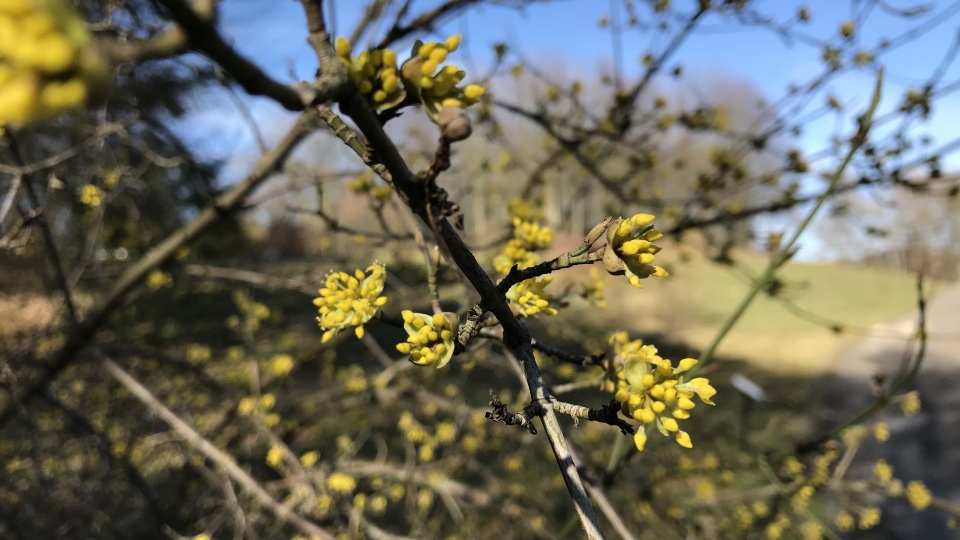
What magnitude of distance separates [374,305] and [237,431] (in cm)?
269

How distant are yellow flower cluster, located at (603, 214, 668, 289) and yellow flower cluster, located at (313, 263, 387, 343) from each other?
38cm

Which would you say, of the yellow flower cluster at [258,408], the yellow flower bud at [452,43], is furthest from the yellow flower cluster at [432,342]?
the yellow flower cluster at [258,408]

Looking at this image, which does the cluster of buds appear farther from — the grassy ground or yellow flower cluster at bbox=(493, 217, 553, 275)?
the grassy ground

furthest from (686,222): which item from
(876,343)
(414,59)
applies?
(876,343)

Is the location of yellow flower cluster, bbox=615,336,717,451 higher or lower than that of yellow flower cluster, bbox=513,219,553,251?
lower

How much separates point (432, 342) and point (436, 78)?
0.36m

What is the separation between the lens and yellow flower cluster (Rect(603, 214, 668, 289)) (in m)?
0.63

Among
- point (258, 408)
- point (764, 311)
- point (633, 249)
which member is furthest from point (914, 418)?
point (633, 249)

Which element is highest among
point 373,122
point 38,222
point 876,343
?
point 373,122

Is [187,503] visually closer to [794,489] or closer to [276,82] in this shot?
[794,489]

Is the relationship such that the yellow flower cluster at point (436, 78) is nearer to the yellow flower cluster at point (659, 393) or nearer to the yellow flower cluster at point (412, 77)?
the yellow flower cluster at point (412, 77)

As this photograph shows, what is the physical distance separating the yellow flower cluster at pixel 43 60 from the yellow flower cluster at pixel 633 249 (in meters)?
0.53

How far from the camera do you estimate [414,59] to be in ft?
1.80

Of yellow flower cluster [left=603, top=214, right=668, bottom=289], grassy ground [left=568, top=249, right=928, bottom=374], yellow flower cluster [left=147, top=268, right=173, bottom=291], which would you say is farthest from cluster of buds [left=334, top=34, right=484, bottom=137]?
grassy ground [left=568, top=249, right=928, bottom=374]
